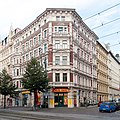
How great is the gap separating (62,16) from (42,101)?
62.0ft

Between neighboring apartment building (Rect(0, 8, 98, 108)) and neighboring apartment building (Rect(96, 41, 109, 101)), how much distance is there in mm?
15051

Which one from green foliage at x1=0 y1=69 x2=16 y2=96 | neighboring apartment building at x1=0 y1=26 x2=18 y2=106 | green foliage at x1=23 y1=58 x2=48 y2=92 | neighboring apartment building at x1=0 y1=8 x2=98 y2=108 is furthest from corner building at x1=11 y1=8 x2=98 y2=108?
neighboring apartment building at x1=0 y1=26 x2=18 y2=106

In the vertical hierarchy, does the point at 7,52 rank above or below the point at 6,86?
above

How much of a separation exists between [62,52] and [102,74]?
117 ft

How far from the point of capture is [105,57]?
95375 mm

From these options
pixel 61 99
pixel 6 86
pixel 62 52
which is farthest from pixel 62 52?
pixel 6 86

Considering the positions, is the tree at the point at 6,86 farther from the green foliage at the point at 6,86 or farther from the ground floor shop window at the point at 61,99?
the ground floor shop window at the point at 61,99

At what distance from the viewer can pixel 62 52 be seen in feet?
185

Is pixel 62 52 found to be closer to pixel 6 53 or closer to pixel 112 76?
pixel 6 53

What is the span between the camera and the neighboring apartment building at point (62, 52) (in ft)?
181

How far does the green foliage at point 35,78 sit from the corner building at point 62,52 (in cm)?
548

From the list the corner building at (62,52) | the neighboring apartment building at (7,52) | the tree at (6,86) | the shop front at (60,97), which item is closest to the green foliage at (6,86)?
the tree at (6,86)

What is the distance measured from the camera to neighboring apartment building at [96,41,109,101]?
82.6 meters

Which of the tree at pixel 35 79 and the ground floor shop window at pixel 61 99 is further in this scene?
the ground floor shop window at pixel 61 99
